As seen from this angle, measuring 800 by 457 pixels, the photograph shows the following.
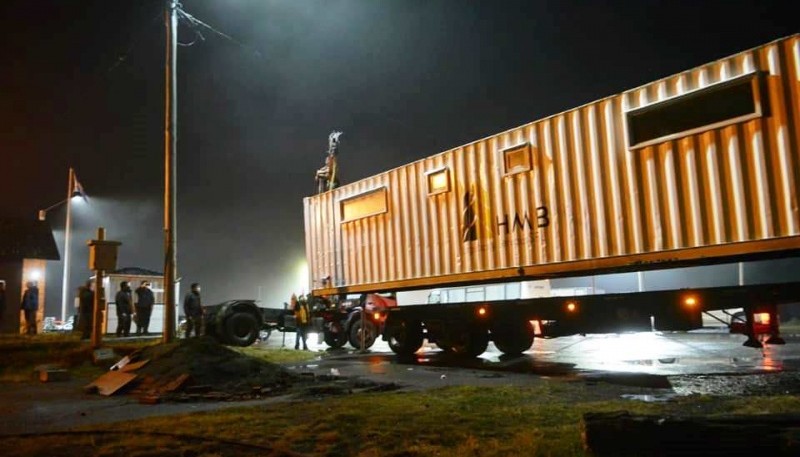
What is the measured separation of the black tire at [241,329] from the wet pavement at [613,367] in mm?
2127

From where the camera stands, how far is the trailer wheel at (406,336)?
12836 millimetres

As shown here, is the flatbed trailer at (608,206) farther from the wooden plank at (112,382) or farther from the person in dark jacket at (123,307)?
the person in dark jacket at (123,307)

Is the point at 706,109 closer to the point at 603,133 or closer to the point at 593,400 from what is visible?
the point at 603,133

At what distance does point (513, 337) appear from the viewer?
12.2 metres

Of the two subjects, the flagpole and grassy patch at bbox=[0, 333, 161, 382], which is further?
the flagpole

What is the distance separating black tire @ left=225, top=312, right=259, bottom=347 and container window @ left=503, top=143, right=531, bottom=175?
8357mm

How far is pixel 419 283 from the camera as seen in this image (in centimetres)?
1115

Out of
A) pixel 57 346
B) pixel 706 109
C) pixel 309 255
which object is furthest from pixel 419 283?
pixel 57 346

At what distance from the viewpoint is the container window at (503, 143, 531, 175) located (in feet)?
30.3

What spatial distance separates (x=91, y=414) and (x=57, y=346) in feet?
21.4

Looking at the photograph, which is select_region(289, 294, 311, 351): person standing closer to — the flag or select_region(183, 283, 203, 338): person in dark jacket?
select_region(183, 283, 203, 338): person in dark jacket

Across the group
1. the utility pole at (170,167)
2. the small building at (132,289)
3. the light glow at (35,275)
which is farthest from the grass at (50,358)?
the light glow at (35,275)

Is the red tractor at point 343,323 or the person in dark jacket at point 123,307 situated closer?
the person in dark jacket at point 123,307

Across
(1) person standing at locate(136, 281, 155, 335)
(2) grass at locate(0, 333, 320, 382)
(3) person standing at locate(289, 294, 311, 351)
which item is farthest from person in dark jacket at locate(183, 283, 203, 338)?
(2) grass at locate(0, 333, 320, 382)
